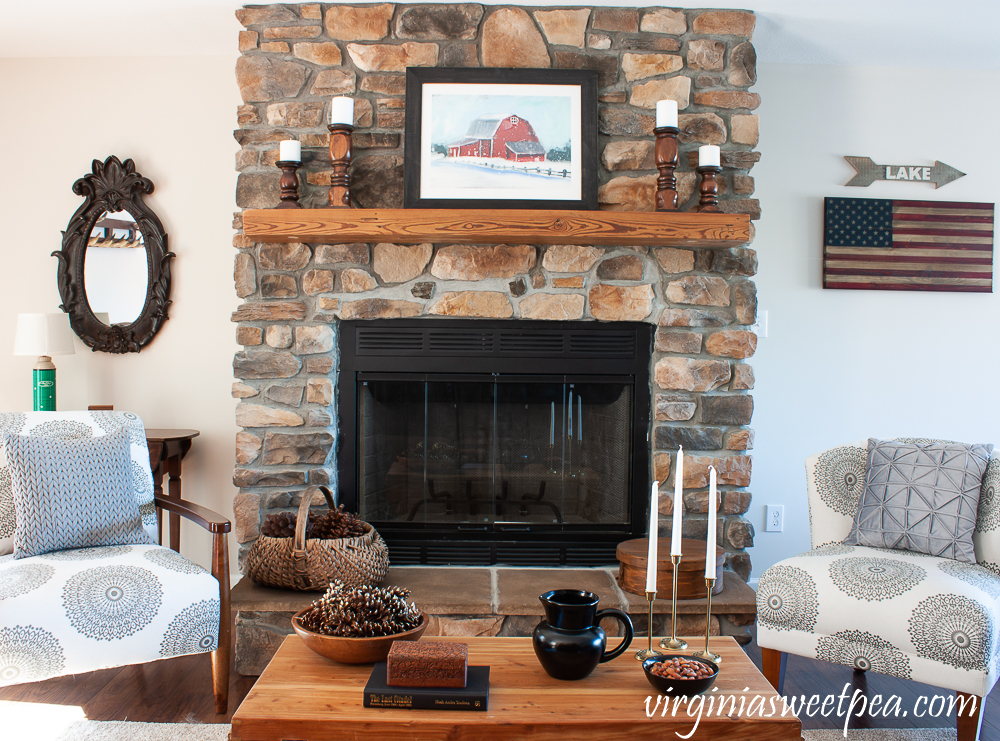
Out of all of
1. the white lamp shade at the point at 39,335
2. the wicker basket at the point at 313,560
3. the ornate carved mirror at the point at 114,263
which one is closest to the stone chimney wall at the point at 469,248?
the wicker basket at the point at 313,560

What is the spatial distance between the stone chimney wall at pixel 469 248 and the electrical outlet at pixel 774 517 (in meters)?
0.57

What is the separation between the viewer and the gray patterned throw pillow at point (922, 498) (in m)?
2.15

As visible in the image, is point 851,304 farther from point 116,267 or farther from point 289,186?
point 116,267

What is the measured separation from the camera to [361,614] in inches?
58.9

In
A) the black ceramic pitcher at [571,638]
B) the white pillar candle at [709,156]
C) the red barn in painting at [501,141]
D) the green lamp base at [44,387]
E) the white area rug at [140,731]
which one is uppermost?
the red barn in painting at [501,141]

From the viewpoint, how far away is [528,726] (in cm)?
128

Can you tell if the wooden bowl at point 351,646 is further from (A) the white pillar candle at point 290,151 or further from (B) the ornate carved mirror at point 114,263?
(B) the ornate carved mirror at point 114,263

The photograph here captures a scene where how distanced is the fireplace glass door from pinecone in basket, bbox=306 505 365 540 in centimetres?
37

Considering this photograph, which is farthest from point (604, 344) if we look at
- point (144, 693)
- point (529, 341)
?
point (144, 693)

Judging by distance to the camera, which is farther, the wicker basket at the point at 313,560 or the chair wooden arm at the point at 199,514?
the wicker basket at the point at 313,560

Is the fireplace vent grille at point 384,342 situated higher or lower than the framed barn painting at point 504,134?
lower

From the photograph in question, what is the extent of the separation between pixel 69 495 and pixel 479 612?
128 cm

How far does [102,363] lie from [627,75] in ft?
8.43

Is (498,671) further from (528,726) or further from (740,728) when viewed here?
(740,728)
